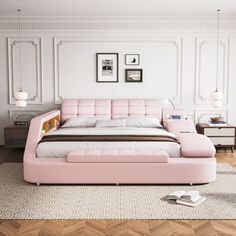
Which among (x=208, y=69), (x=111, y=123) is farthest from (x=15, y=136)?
(x=208, y=69)

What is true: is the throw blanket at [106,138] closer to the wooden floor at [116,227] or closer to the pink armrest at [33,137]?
the pink armrest at [33,137]

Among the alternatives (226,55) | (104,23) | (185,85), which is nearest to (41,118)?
(104,23)

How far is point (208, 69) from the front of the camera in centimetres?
511

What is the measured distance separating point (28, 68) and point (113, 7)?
1453mm

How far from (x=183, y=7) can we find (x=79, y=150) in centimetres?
227

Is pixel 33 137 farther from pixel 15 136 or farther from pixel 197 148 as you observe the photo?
pixel 197 148

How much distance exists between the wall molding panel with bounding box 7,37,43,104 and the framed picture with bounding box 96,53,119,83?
802 millimetres

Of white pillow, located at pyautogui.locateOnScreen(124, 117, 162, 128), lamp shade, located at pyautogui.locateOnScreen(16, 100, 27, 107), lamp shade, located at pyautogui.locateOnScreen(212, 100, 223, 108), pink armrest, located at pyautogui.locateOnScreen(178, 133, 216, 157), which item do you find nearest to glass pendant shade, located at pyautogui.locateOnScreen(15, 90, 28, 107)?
lamp shade, located at pyautogui.locateOnScreen(16, 100, 27, 107)

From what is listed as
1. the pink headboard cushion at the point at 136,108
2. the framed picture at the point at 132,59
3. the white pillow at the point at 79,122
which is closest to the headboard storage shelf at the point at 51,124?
the white pillow at the point at 79,122

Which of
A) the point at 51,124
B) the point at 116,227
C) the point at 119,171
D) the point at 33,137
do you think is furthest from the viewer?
the point at 51,124

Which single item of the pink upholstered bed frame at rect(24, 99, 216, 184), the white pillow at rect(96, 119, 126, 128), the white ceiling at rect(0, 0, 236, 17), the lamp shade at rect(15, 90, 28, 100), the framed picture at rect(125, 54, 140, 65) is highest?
the white ceiling at rect(0, 0, 236, 17)

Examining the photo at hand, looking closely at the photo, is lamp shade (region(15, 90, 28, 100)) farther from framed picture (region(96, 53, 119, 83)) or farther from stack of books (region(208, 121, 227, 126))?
stack of books (region(208, 121, 227, 126))

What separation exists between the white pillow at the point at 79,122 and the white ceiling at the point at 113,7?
1.37 m

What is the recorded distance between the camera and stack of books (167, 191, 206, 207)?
279cm
